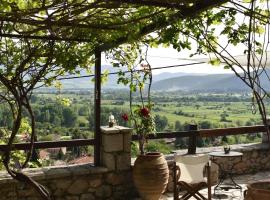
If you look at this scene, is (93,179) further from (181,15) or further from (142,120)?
(181,15)

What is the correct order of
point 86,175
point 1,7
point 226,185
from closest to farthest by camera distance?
1. point 1,7
2. point 86,175
3. point 226,185

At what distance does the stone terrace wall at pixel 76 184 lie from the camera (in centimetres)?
464

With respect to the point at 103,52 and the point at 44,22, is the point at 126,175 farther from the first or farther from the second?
the point at 44,22

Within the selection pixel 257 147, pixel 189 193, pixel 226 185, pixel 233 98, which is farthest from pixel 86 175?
pixel 233 98

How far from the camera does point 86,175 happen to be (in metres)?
4.98

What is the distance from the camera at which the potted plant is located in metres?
4.90

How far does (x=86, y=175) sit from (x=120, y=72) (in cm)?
141

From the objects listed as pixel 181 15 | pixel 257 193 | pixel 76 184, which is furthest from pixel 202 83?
pixel 257 193

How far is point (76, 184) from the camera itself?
4.93 m

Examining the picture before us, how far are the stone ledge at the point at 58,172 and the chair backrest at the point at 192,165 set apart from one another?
3.33ft

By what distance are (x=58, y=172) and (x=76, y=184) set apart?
29 centimetres

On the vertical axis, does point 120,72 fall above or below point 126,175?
above

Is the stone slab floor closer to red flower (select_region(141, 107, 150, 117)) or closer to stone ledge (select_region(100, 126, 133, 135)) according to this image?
stone ledge (select_region(100, 126, 133, 135))

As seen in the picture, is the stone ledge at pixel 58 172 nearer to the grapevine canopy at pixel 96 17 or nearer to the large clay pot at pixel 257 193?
the grapevine canopy at pixel 96 17
